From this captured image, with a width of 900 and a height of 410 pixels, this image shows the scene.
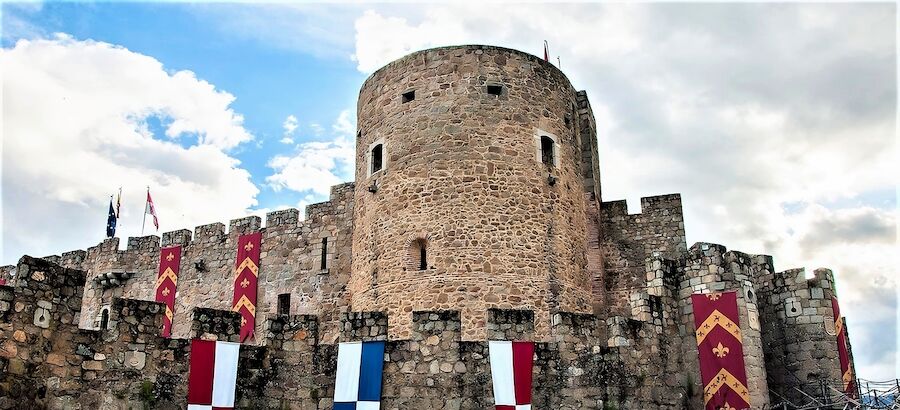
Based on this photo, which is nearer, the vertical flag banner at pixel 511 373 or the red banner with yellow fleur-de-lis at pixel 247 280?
the vertical flag banner at pixel 511 373

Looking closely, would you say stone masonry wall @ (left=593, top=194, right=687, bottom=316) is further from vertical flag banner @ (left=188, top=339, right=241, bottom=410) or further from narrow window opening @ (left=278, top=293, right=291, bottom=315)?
vertical flag banner @ (left=188, top=339, right=241, bottom=410)

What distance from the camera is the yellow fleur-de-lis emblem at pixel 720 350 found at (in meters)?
14.2

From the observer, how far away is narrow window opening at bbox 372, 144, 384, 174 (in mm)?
19406

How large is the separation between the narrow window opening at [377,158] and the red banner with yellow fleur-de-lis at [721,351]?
8.46 meters

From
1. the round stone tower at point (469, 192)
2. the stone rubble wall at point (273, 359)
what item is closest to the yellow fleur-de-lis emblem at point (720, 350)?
the stone rubble wall at point (273, 359)

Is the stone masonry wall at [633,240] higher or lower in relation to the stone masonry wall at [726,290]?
higher

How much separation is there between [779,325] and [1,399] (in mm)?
14045

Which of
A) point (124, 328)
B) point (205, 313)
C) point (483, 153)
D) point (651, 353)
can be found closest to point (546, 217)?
point (483, 153)

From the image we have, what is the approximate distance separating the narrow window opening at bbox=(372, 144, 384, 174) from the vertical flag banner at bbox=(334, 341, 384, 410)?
6734 mm

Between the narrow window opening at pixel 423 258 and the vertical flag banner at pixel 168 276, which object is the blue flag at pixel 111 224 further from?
the narrow window opening at pixel 423 258

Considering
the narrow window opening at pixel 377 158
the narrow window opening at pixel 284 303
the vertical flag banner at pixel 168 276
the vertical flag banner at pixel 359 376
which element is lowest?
the vertical flag banner at pixel 359 376

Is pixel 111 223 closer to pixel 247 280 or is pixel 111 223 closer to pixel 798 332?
pixel 247 280

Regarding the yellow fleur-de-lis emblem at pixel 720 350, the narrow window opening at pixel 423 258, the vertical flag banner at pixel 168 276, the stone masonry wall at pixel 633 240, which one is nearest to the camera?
the yellow fleur-de-lis emblem at pixel 720 350

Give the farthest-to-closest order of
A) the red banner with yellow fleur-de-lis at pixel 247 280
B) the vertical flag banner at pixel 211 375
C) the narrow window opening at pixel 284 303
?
the red banner with yellow fleur-de-lis at pixel 247 280, the narrow window opening at pixel 284 303, the vertical flag banner at pixel 211 375
